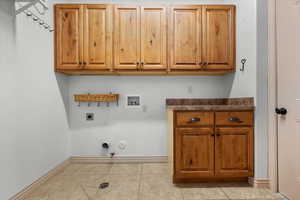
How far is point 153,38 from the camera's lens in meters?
2.46

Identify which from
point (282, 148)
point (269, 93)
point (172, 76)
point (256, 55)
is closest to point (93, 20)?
point (172, 76)

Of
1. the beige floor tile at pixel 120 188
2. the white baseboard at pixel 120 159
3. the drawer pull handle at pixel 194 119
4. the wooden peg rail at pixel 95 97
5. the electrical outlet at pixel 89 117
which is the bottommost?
the beige floor tile at pixel 120 188

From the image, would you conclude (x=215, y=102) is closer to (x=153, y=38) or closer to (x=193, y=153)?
(x=193, y=153)

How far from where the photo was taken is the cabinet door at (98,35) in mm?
2443

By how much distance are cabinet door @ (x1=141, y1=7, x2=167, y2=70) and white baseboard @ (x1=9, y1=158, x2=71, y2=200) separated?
1826mm

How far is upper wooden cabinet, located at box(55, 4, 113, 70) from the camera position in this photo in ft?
8.01

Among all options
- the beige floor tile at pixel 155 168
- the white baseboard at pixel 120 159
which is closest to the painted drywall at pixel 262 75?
the beige floor tile at pixel 155 168

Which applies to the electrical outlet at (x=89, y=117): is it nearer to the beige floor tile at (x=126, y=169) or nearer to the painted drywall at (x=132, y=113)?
the painted drywall at (x=132, y=113)

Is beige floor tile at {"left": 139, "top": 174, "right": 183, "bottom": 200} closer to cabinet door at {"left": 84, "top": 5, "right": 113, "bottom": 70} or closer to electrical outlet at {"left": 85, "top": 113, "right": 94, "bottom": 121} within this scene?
electrical outlet at {"left": 85, "top": 113, "right": 94, "bottom": 121}

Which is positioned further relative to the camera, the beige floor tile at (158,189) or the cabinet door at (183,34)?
the cabinet door at (183,34)

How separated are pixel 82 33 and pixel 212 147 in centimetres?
222

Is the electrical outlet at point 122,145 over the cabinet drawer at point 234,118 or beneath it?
beneath

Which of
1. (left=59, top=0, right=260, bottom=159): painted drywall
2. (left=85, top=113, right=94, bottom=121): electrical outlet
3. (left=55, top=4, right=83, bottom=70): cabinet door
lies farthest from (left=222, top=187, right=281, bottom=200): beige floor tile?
(left=55, top=4, right=83, bottom=70): cabinet door

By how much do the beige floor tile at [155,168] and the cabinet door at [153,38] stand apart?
1433 mm
